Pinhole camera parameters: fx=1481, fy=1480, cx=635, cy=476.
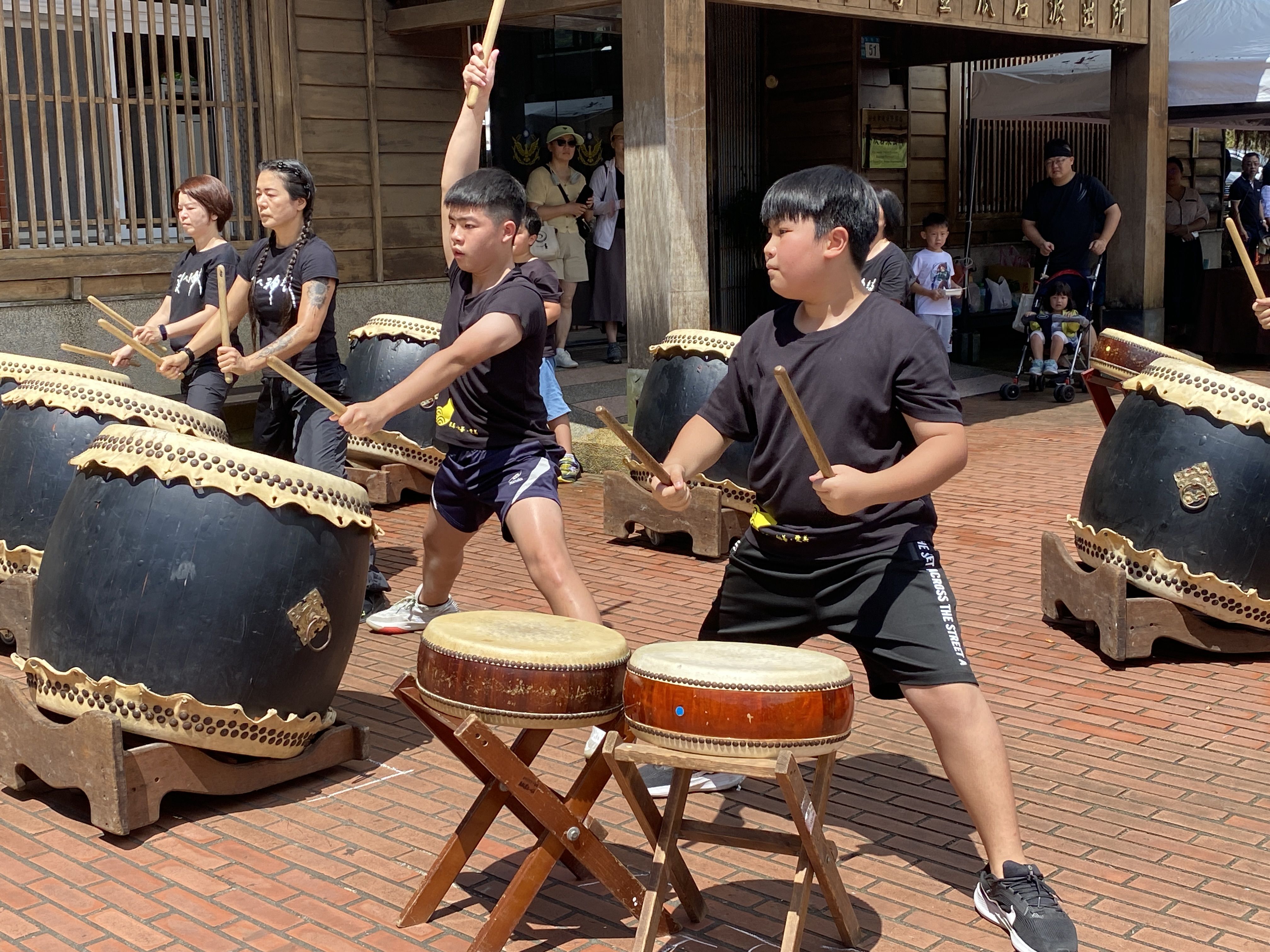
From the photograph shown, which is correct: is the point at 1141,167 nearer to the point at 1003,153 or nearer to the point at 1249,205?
the point at 1003,153

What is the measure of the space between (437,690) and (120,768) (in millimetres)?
1143

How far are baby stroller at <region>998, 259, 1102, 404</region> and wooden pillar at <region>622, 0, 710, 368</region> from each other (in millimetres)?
4496

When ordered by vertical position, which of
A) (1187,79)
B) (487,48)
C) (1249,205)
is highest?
(1187,79)

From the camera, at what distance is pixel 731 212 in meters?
14.4

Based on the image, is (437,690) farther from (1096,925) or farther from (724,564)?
(724,564)

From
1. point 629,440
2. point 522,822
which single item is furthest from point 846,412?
point 522,822

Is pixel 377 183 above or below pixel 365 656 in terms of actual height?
above

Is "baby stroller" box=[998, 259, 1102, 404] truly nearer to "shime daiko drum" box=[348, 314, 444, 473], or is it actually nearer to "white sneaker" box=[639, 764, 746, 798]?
"shime daiko drum" box=[348, 314, 444, 473]

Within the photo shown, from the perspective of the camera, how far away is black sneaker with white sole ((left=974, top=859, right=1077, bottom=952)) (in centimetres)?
331

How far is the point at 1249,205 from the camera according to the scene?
1848 cm

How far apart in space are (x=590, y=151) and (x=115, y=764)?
35.3ft

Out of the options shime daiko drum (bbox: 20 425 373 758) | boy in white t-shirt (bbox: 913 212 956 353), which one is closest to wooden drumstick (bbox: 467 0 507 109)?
shime daiko drum (bbox: 20 425 373 758)

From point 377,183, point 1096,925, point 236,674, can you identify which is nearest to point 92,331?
point 377,183

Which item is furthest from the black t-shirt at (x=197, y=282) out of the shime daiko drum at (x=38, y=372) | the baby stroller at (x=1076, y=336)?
the baby stroller at (x=1076, y=336)
